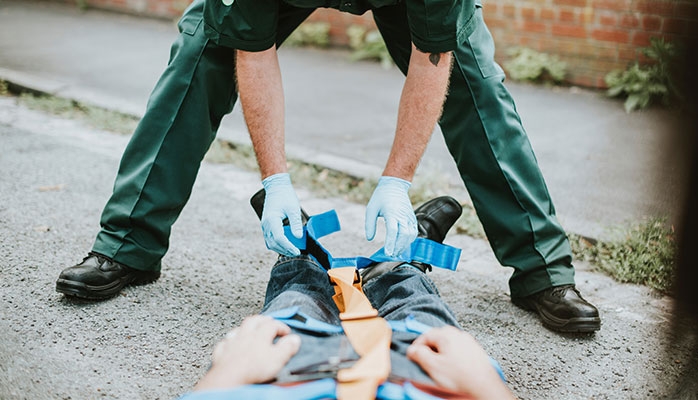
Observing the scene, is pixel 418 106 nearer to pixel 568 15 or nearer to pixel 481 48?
pixel 481 48

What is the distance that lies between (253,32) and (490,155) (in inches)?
34.1

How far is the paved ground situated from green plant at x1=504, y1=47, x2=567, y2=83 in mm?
2700

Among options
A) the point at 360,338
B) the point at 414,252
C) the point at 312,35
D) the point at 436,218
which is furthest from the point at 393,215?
the point at 312,35

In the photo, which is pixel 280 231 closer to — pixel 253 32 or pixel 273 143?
pixel 273 143

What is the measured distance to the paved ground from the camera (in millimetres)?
2076

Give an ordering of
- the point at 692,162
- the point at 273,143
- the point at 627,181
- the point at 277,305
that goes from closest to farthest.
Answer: the point at 692,162, the point at 277,305, the point at 273,143, the point at 627,181

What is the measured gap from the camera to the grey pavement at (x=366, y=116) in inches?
146

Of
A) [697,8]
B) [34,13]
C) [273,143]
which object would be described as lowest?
[34,13]

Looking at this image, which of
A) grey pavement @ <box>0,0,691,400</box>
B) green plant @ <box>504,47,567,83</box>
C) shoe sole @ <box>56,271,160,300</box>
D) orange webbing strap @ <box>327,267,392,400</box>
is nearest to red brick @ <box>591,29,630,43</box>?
green plant @ <box>504,47,567,83</box>

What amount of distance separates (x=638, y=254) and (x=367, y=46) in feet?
13.4

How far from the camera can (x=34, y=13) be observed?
852cm

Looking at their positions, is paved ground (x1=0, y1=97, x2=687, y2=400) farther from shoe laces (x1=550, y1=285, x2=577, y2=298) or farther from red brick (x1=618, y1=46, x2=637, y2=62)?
red brick (x1=618, y1=46, x2=637, y2=62)

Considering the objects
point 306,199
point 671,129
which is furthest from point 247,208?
point 671,129

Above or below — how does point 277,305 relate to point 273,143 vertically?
below
